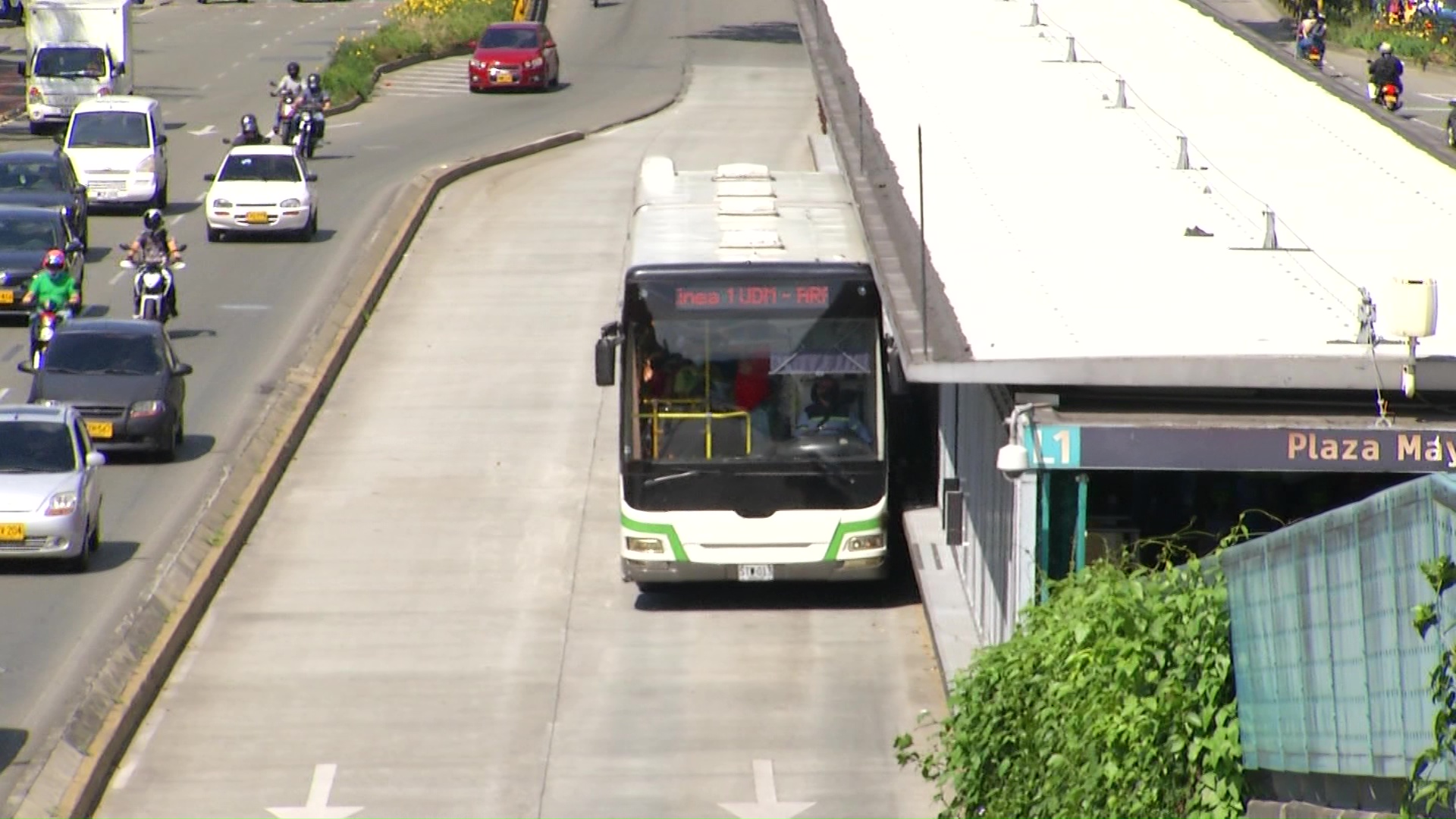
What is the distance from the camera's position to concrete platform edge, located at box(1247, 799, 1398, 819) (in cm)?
817

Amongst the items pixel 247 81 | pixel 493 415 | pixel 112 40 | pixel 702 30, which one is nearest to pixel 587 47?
pixel 702 30

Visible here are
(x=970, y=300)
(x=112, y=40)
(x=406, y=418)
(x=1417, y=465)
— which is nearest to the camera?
(x=1417, y=465)

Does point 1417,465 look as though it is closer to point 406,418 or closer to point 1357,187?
point 1357,187

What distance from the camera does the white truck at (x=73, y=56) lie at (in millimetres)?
48719

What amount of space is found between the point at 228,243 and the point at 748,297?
2088 cm

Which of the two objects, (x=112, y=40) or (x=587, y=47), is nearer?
(x=112, y=40)

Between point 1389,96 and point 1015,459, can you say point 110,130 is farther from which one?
point 1015,459

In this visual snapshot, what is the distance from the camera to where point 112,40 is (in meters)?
51.6

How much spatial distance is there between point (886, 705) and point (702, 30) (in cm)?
5366

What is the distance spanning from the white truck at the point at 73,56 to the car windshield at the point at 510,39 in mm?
9328

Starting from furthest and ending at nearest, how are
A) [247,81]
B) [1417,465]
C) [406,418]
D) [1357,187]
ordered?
[247,81] → [406,418] → [1357,187] → [1417,465]

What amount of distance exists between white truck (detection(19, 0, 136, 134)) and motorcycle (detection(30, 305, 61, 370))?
22.6 m

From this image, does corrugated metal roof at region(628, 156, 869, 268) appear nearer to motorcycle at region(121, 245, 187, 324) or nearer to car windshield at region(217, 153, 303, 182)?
motorcycle at region(121, 245, 187, 324)

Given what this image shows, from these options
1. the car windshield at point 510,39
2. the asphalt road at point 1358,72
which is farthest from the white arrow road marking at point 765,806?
the car windshield at point 510,39
